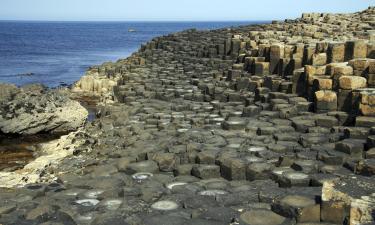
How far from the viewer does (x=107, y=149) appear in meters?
9.28

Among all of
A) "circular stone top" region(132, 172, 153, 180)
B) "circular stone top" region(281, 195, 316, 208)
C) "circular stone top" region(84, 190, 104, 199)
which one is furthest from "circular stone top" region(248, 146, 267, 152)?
"circular stone top" region(84, 190, 104, 199)

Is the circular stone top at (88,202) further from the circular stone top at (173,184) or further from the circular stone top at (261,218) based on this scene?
the circular stone top at (261,218)

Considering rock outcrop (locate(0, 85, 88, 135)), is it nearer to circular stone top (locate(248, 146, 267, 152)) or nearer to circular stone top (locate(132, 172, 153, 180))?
circular stone top (locate(132, 172, 153, 180))

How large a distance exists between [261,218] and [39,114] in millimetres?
11139

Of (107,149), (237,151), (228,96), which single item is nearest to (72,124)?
(228,96)

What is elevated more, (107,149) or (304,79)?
(304,79)

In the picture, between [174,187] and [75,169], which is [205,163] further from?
[75,169]

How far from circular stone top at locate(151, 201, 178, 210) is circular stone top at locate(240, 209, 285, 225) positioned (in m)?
0.99

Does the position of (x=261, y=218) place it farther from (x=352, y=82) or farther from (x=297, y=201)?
(x=352, y=82)

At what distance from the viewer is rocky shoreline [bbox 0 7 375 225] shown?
576cm

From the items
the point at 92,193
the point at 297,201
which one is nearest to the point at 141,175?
the point at 92,193

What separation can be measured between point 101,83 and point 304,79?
45.5 feet

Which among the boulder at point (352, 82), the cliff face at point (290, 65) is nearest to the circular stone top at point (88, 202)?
the cliff face at point (290, 65)

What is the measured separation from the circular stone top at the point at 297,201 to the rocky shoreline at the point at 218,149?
12 millimetres
